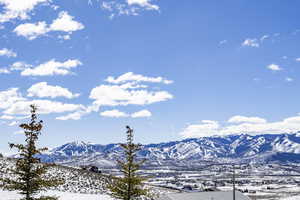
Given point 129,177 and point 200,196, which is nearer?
point 129,177

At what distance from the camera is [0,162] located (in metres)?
86.2

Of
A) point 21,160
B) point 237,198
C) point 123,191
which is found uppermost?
point 21,160

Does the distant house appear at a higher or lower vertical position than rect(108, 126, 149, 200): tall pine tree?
lower

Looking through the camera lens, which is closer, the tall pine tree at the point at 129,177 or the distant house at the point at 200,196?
the tall pine tree at the point at 129,177

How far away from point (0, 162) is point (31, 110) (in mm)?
67830

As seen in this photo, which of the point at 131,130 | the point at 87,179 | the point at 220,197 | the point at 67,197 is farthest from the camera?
the point at 87,179

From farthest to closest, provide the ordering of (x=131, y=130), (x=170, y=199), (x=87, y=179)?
(x=87, y=179)
(x=170, y=199)
(x=131, y=130)

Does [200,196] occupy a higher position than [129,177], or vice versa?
[129,177]

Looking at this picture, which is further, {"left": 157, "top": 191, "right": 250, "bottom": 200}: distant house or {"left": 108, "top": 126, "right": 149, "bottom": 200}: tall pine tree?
{"left": 157, "top": 191, "right": 250, "bottom": 200}: distant house

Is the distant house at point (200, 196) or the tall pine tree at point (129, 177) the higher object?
the tall pine tree at point (129, 177)

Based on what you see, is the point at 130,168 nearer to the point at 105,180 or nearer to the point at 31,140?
the point at 31,140

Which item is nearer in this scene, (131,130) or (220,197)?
(131,130)

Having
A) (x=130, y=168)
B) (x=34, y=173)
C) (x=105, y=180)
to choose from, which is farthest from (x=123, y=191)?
(x=105, y=180)

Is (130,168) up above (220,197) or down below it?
above
